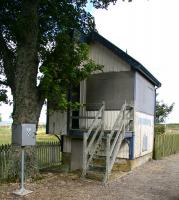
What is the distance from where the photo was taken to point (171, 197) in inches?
375

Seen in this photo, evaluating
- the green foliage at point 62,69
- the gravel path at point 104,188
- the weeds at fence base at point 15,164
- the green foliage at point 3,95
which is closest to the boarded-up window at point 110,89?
the green foliage at point 62,69

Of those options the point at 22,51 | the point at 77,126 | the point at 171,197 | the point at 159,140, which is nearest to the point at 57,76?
the point at 22,51

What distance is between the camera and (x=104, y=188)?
34.2 feet

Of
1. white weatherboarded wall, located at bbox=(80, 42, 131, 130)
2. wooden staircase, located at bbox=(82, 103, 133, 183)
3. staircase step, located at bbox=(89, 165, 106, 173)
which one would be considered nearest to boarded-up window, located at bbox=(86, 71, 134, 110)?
white weatherboarded wall, located at bbox=(80, 42, 131, 130)

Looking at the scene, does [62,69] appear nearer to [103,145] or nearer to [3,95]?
[3,95]

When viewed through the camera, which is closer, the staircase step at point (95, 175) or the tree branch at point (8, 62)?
the staircase step at point (95, 175)

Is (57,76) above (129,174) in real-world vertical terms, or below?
above

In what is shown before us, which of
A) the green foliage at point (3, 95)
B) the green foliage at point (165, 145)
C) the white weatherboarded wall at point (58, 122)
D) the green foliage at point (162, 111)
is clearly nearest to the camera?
the green foliage at point (3, 95)

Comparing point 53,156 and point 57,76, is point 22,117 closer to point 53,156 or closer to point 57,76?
point 57,76

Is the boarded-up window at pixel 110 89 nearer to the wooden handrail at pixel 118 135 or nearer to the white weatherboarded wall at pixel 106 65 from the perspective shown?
the white weatherboarded wall at pixel 106 65

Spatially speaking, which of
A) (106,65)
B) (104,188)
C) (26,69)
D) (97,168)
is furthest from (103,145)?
(26,69)

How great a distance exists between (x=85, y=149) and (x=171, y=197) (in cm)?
371

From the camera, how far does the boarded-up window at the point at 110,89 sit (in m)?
14.2

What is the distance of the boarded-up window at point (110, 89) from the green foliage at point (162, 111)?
70.4ft
